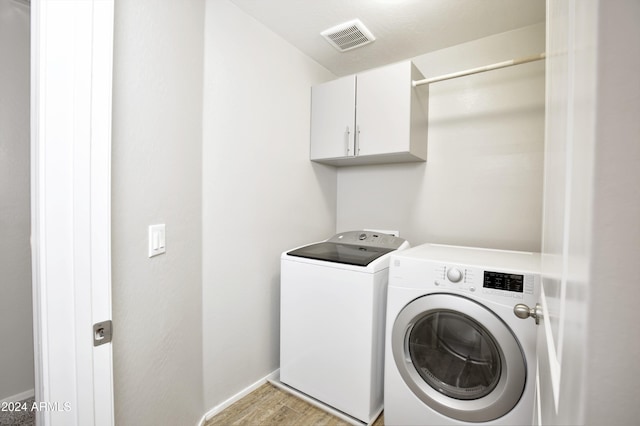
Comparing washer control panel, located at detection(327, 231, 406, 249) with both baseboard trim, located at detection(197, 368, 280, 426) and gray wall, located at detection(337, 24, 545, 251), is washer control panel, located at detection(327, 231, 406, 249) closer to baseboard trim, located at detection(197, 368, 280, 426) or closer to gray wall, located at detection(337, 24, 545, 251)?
gray wall, located at detection(337, 24, 545, 251)

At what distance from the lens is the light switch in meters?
1.03

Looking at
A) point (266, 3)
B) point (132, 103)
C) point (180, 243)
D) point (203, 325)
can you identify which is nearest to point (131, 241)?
point (180, 243)

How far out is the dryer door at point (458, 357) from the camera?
3.84ft

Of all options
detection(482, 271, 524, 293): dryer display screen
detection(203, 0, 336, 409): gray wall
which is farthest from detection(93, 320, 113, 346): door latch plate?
detection(482, 271, 524, 293): dryer display screen

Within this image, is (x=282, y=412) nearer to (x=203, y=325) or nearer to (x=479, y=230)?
A: (x=203, y=325)

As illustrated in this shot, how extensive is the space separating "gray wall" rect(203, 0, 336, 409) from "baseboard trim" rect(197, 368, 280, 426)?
4 cm

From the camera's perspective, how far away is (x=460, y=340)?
4.40 ft

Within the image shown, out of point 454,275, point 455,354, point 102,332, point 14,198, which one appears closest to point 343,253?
point 454,275

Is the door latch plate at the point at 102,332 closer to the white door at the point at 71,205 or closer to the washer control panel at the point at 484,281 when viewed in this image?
the white door at the point at 71,205

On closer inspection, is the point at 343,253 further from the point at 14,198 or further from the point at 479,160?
the point at 14,198

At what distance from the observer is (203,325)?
149 cm

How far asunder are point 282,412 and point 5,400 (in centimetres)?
156

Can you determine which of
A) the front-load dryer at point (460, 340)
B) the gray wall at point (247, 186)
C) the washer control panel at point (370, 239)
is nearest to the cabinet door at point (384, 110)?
the gray wall at point (247, 186)

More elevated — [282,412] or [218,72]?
[218,72]
